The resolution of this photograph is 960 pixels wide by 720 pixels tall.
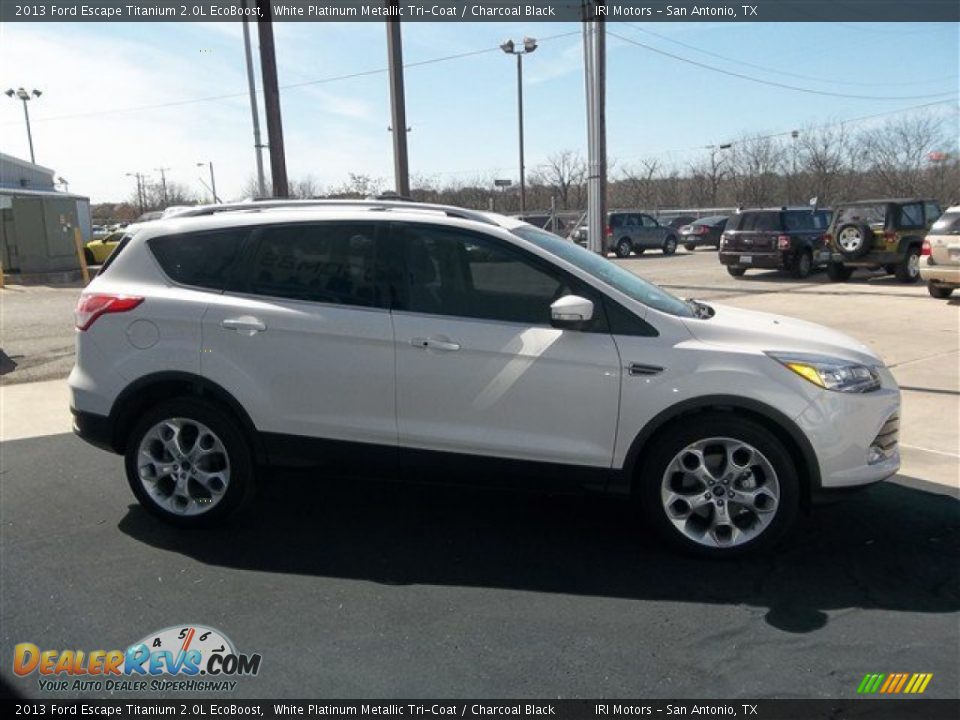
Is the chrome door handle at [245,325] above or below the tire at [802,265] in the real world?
above

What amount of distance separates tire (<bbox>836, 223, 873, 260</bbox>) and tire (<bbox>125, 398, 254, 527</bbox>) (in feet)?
53.3

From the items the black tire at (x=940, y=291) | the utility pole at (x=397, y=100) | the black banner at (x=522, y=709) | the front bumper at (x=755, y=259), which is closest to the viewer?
the black banner at (x=522, y=709)

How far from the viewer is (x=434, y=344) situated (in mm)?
3953

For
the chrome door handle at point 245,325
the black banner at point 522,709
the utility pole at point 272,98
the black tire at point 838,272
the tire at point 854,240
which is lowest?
the black banner at point 522,709

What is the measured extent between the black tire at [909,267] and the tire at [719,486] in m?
15.6

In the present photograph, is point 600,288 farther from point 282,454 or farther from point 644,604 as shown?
point 282,454

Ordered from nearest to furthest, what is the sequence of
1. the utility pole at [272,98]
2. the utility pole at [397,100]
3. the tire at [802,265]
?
1. the utility pole at [272,98]
2. the utility pole at [397,100]
3. the tire at [802,265]

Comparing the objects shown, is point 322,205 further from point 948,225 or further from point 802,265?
point 802,265

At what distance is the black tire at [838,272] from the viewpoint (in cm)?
1803

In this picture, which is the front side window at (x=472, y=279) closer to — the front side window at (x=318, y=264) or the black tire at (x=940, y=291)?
the front side window at (x=318, y=264)

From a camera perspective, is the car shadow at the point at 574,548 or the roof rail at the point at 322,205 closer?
the car shadow at the point at 574,548

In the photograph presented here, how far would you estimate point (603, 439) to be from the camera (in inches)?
153

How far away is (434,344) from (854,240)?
1584cm

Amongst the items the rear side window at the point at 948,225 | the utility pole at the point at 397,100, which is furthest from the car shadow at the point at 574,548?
the rear side window at the point at 948,225
